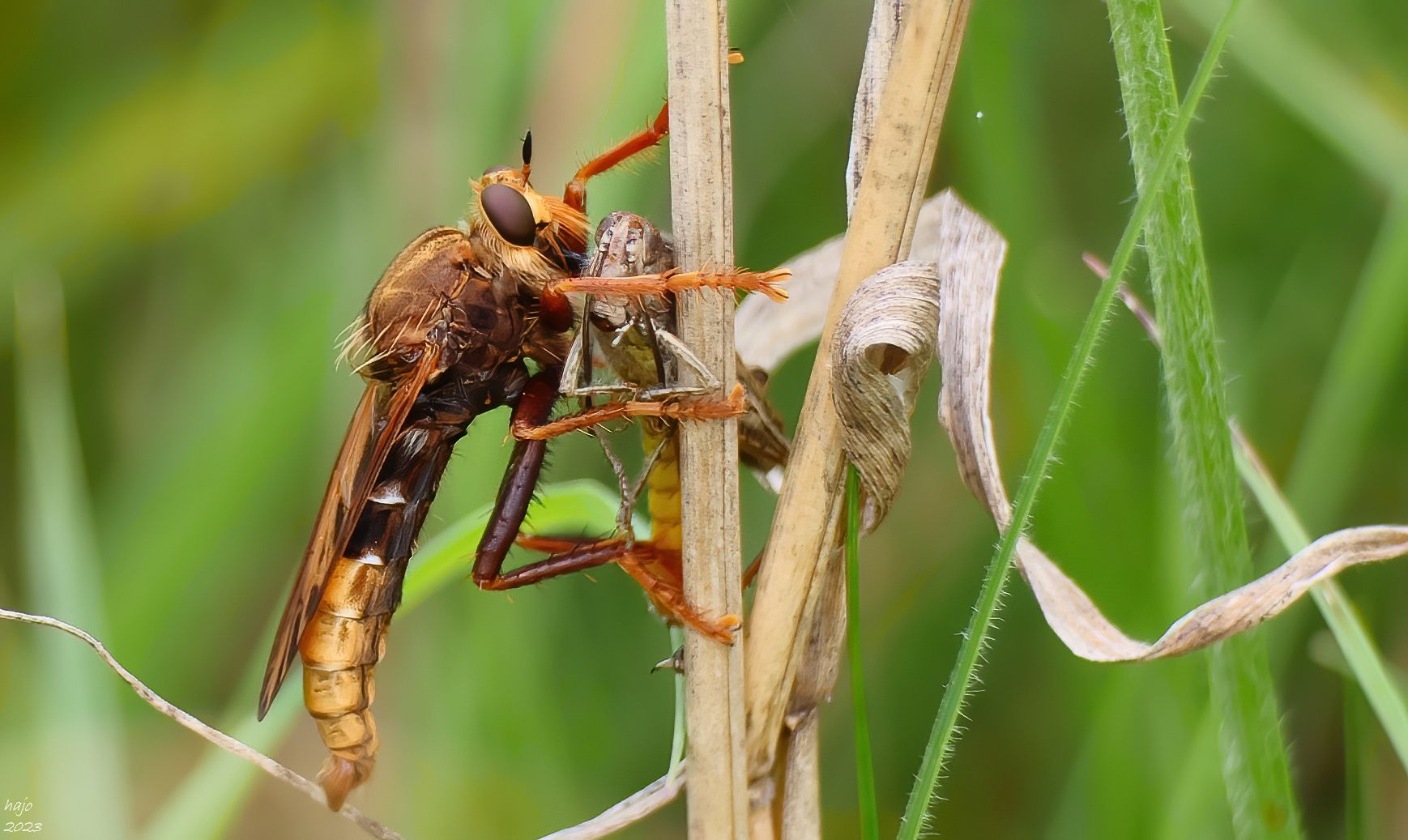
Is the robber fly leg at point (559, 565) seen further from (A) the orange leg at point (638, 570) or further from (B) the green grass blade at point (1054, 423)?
(B) the green grass blade at point (1054, 423)

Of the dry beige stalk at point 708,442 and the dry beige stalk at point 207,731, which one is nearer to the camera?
the dry beige stalk at point 708,442

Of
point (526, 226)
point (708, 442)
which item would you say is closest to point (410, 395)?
point (526, 226)

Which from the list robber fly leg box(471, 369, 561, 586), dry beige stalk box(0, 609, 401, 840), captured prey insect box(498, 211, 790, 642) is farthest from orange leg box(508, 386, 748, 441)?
dry beige stalk box(0, 609, 401, 840)

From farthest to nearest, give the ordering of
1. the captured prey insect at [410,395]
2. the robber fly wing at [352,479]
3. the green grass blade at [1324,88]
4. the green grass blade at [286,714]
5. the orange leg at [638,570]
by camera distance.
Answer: the robber fly wing at [352,479]
the captured prey insect at [410,395]
the green grass blade at [1324,88]
the green grass blade at [286,714]
the orange leg at [638,570]

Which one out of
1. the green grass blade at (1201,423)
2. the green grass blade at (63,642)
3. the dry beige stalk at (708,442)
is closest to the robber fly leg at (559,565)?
the dry beige stalk at (708,442)

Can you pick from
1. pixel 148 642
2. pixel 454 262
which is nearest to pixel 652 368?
pixel 454 262

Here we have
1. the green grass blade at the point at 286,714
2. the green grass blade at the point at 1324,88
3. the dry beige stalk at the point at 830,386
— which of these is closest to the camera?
the dry beige stalk at the point at 830,386

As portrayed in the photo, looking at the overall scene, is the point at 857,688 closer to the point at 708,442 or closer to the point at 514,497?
the point at 708,442

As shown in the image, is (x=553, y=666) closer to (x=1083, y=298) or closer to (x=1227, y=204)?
(x=1083, y=298)

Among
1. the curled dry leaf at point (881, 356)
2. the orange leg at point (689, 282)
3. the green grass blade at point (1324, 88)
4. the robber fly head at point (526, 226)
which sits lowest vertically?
the curled dry leaf at point (881, 356)
